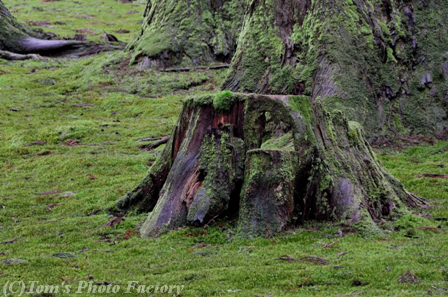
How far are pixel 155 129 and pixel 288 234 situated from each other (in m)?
13.8

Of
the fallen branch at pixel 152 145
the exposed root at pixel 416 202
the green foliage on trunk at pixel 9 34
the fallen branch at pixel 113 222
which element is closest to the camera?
the fallen branch at pixel 113 222

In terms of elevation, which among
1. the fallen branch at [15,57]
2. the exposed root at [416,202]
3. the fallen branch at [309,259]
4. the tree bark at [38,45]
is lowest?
the fallen branch at [309,259]

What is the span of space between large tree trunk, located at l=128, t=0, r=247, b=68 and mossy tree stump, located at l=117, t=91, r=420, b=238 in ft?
70.3

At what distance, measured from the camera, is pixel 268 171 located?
9.84 m

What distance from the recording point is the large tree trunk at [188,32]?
32188 mm

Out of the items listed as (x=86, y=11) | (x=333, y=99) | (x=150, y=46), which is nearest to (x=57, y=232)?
(x=333, y=99)

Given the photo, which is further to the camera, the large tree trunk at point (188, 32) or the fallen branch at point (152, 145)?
the large tree trunk at point (188, 32)

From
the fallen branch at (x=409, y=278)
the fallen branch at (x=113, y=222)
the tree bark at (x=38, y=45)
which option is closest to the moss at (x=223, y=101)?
the fallen branch at (x=113, y=222)

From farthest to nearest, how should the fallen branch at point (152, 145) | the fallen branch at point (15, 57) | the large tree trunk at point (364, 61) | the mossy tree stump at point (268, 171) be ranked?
the fallen branch at point (15, 57), the fallen branch at point (152, 145), the large tree trunk at point (364, 61), the mossy tree stump at point (268, 171)

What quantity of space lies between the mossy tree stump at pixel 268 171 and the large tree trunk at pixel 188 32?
21419 millimetres

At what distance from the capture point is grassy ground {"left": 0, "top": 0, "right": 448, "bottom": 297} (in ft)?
24.6

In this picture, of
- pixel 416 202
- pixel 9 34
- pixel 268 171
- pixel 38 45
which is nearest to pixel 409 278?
pixel 268 171

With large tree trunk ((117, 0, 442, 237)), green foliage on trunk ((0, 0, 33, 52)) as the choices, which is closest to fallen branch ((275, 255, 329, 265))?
large tree trunk ((117, 0, 442, 237))

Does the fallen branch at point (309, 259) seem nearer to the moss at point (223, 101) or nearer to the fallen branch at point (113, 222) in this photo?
the moss at point (223, 101)
